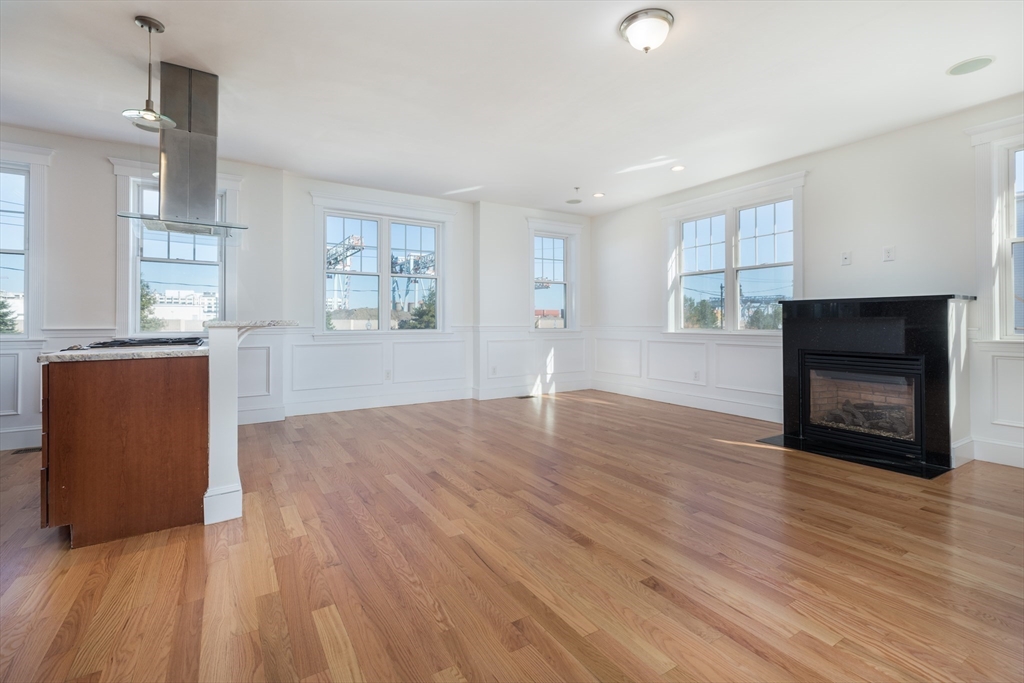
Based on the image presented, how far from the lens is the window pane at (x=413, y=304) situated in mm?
5891

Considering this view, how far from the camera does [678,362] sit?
18.9 ft

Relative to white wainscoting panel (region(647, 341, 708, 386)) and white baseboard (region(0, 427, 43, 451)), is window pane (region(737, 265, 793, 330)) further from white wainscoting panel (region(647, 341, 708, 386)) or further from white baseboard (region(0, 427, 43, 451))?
white baseboard (region(0, 427, 43, 451))

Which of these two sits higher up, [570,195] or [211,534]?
[570,195]

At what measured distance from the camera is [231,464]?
7.93 ft

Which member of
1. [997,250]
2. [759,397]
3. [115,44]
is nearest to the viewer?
[115,44]

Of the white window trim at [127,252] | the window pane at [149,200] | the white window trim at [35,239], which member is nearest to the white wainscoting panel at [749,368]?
the white window trim at [127,252]

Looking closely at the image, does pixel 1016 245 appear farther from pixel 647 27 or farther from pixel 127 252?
pixel 127 252

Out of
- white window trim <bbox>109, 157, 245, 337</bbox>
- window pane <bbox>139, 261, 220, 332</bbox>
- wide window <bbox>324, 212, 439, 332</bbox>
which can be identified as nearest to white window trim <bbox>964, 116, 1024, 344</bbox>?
wide window <bbox>324, 212, 439, 332</bbox>

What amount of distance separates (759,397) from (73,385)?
17.6 ft

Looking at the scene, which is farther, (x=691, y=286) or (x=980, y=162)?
(x=691, y=286)

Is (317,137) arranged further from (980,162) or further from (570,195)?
(980,162)

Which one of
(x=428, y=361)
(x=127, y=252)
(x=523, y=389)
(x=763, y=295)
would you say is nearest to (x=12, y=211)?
(x=127, y=252)

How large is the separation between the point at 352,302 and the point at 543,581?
454 centimetres

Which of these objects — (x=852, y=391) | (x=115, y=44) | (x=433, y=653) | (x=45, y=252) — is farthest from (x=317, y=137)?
Result: (x=852, y=391)
